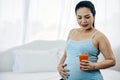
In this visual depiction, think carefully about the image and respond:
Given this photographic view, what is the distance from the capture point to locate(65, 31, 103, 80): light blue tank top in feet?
4.56

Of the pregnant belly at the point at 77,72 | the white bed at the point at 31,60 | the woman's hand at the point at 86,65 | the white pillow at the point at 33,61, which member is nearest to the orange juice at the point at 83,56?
the woman's hand at the point at 86,65

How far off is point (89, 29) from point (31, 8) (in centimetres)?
185

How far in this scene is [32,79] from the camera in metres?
2.63

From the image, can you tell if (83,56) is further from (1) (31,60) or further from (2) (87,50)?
(1) (31,60)

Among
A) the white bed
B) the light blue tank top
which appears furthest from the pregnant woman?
the white bed

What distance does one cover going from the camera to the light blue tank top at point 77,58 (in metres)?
1.39

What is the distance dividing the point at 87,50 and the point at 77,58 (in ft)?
0.29

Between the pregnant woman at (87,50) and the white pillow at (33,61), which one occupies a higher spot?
the pregnant woman at (87,50)

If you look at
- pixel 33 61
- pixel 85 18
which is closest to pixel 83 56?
pixel 85 18

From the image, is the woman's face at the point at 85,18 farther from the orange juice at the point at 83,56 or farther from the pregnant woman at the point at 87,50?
the orange juice at the point at 83,56

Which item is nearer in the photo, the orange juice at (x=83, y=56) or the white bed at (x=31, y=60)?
the orange juice at (x=83, y=56)

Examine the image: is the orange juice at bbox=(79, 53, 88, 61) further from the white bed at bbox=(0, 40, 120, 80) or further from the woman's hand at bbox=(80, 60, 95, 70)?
the white bed at bbox=(0, 40, 120, 80)

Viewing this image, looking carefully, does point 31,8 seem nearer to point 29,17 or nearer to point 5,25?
point 29,17

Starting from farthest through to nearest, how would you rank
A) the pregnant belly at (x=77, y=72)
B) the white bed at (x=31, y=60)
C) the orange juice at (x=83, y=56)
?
the white bed at (x=31, y=60)
the pregnant belly at (x=77, y=72)
the orange juice at (x=83, y=56)
